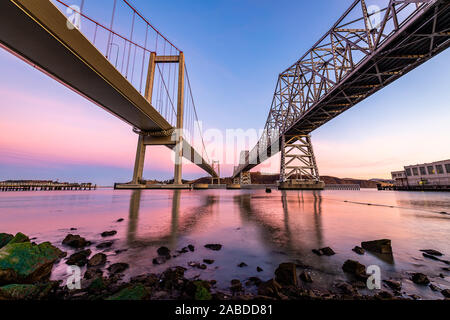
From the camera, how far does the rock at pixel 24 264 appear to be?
1549 millimetres

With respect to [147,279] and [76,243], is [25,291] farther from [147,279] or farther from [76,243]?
[76,243]

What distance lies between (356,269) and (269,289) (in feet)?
3.57

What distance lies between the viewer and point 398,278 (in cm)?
172

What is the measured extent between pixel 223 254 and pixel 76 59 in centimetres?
1934

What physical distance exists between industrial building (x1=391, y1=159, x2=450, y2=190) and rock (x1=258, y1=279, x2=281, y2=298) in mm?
52306

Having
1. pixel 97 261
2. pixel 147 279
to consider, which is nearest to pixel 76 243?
pixel 97 261

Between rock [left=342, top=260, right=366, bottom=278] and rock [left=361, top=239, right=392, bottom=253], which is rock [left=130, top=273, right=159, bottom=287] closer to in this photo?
rock [left=342, top=260, right=366, bottom=278]

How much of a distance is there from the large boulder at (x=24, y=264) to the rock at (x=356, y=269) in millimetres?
3228

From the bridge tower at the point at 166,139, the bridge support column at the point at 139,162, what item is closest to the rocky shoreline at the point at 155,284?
the bridge tower at the point at 166,139

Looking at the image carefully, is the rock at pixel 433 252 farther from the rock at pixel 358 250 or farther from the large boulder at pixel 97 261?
the large boulder at pixel 97 261

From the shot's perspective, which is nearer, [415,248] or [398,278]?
[398,278]

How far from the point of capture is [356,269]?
181cm
